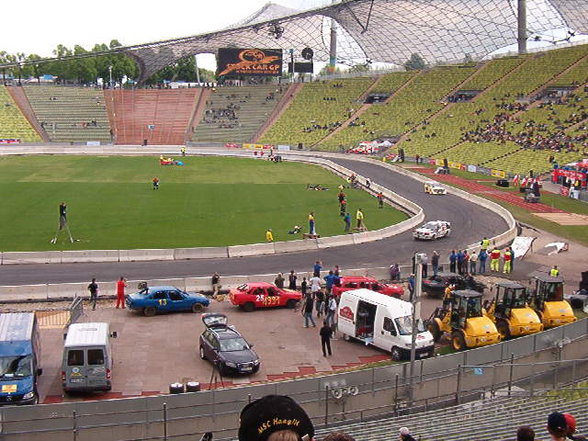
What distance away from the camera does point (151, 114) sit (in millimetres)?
122750

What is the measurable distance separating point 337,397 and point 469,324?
25.7 ft

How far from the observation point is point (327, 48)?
13438 centimetres

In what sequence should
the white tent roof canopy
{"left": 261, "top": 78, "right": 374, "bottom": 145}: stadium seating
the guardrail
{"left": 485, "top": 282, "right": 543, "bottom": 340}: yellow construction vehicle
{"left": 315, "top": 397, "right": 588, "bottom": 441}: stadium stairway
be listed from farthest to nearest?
{"left": 261, "top": 78, "right": 374, "bottom": 145}: stadium seating
the white tent roof canopy
{"left": 485, "top": 282, "right": 543, "bottom": 340}: yellow construction vehicle
the guardrail
{"left": 315, "top": 397, "right": 588, "bottom": 441}: stadium stairway

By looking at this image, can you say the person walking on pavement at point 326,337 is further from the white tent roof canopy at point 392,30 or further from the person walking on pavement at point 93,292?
the white tent roof canopy at point 392,30

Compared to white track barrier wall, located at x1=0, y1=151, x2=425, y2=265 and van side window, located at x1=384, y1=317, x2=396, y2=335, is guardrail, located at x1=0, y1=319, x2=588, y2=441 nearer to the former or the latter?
van side window, located at x1=384, y1=317, x2=396, y2=335

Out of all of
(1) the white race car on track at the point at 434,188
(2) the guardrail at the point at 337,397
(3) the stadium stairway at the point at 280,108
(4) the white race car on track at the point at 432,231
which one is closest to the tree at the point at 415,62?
(3) the stadium stairway at the point at 280,108

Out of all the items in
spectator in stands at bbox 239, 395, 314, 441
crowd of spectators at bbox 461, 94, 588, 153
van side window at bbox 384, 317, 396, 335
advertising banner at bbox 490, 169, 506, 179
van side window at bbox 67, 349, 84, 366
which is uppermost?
spectator in stands at bbox 239, 395, 314, 441

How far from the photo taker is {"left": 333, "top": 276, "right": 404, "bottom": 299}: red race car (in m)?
27.8

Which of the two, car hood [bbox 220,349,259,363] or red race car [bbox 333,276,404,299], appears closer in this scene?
car hood [bbox 220,349,259,363]

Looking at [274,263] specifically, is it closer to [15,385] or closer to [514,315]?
[514,315]

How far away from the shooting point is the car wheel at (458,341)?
21.4 metres

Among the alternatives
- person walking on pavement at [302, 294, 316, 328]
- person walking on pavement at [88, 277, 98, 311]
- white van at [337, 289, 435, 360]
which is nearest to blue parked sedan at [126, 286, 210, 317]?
person walking on pavement at [88, 277, 98, 311]

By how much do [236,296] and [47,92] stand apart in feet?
356

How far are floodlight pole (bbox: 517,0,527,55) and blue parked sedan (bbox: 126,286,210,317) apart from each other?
9383cm
